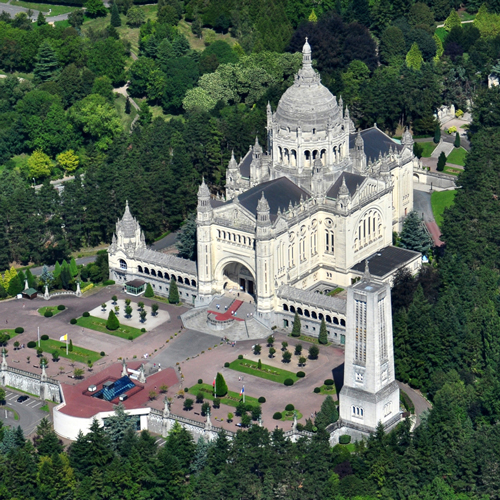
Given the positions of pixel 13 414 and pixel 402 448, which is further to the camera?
pixel 13 414

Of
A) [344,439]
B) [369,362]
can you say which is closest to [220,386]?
[344,439]

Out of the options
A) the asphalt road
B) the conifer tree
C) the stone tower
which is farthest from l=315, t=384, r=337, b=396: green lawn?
the asphalt road

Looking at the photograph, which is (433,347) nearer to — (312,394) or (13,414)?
(312,394)

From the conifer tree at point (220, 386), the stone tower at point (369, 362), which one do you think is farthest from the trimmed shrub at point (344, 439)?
the conifer tree at point (220, 386)

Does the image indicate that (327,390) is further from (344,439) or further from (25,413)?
(25,413)

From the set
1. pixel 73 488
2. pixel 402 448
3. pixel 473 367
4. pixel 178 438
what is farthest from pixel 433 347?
pixel 73 488

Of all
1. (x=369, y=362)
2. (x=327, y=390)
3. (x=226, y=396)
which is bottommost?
(x=327, y=390)

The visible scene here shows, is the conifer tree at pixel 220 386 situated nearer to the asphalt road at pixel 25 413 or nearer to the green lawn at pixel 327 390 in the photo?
the green lawn at pixel 327 390
